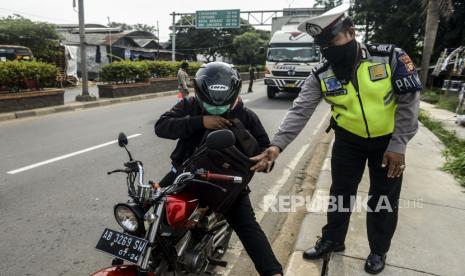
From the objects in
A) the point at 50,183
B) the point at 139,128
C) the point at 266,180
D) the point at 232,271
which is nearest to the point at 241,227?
the point at 232,271

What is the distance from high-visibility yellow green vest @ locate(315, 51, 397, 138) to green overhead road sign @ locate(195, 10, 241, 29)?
30024 millimetres

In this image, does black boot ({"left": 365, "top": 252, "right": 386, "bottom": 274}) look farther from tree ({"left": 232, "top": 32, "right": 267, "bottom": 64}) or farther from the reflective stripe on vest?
tree ({"left": 232, "top": 32, "right": 267, "bottom": 64})

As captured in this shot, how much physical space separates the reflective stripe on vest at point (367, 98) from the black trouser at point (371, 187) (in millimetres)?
121

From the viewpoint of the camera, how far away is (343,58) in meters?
2.45

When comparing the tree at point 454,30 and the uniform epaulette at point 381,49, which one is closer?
the uniform epaulette at point 381,49

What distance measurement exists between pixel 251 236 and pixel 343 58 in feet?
4.18

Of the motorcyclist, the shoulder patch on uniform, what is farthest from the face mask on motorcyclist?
the shoulder patch on uniform

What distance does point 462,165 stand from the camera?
5457mm

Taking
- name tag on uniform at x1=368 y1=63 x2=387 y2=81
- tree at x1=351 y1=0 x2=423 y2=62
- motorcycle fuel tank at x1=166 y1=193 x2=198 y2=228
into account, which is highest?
tree at x1=351 y1=0 x2=423 y2=62

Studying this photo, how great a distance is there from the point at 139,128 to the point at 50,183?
4136 mm

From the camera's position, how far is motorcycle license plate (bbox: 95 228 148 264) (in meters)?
1.78

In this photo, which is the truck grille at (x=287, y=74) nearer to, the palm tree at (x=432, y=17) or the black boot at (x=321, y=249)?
the palm tree at (x=432, y=17)

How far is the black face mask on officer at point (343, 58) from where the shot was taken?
2432 mm

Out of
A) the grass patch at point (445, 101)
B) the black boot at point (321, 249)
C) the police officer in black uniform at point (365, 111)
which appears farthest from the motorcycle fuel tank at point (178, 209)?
the grass patch at point (445, 101)
